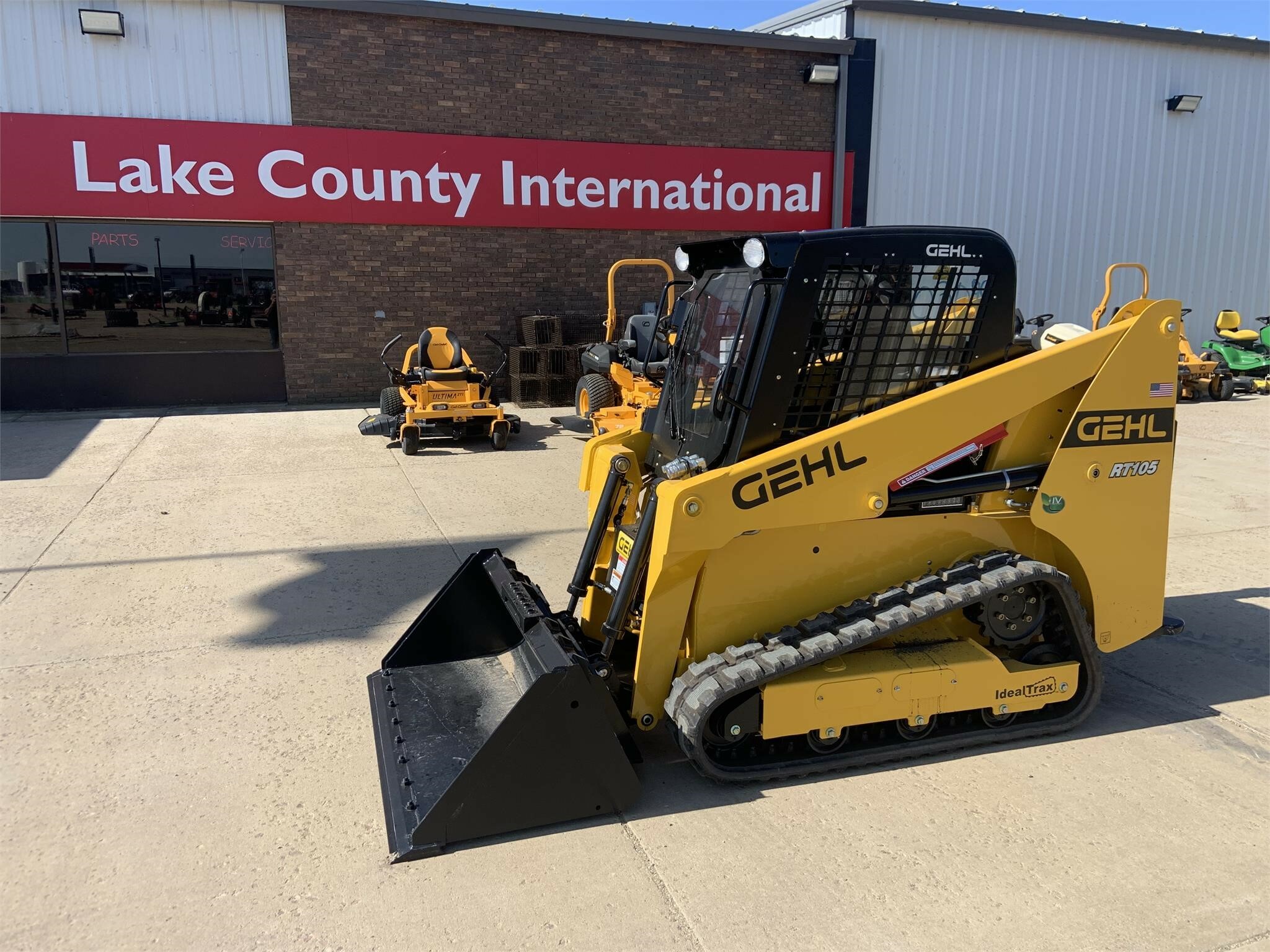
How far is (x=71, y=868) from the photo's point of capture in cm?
304

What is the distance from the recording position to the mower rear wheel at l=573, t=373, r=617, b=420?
1171 centimetres

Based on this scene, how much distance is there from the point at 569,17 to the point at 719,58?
8.43ft

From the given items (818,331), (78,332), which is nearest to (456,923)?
(818,331)

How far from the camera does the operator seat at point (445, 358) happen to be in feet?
35.9

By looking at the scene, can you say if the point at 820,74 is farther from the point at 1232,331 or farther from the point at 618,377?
the point at 1232,331

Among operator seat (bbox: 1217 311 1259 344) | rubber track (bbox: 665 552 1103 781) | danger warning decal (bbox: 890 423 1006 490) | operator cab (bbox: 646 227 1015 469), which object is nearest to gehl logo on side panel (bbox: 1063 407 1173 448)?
danger warning decal (bbox: 890 423 1006 490)

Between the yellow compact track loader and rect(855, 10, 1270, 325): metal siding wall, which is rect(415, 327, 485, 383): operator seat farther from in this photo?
rect(855, 10, 1270, 325): metal siding wall

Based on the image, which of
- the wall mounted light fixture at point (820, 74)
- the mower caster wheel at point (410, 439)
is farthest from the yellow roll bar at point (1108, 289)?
the mower caster wheel at point (410, 439)

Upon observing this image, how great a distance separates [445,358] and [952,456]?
28.1ft

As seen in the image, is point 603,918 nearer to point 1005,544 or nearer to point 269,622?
point 1005,544

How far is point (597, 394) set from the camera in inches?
461

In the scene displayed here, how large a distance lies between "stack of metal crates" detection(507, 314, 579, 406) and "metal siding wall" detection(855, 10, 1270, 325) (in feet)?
20.0

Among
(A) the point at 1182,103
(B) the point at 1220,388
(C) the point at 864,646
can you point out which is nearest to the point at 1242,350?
(B) the point at 1220,388

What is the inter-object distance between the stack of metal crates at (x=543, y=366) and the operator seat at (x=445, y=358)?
2.65 meters
